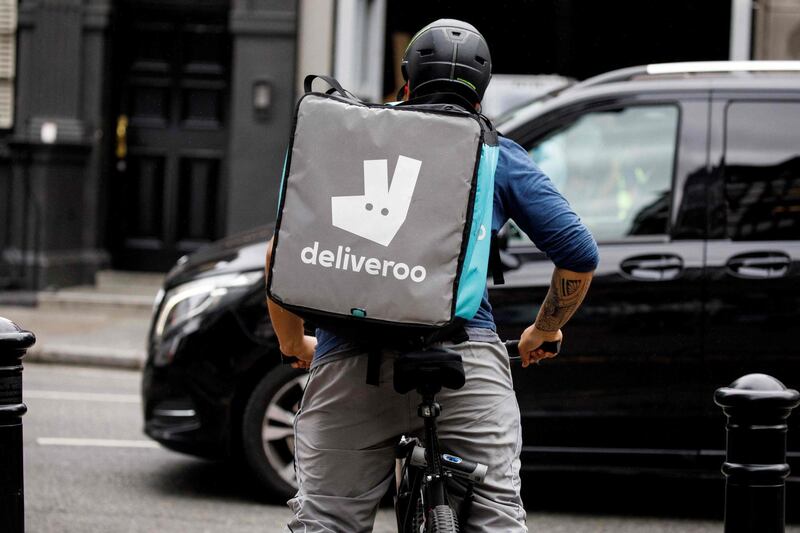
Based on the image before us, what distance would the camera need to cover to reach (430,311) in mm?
2816

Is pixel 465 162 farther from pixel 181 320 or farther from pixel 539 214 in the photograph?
pixel 181 320

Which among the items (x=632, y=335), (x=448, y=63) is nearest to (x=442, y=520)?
(x=448, y=63)

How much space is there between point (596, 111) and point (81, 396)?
4410 mm

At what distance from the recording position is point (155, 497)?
6098 mm

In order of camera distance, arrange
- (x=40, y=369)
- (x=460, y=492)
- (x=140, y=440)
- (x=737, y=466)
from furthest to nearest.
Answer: (x=40, y=369), (x=140, y=440), (x=737, y=466), (x=460, y=492)

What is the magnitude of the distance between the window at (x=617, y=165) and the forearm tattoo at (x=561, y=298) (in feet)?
8.08

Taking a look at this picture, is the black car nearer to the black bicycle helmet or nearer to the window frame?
the window frame

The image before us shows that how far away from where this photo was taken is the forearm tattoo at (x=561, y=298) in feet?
10.7

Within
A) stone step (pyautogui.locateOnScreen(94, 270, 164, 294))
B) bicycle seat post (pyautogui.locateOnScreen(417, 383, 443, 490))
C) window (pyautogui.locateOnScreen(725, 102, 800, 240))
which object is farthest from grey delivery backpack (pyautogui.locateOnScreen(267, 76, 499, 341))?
stone step (pyautogui.locateOnScreen(94, 270, 164, 294))

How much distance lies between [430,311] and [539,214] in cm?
44

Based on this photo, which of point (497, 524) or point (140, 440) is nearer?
point (497, 524)

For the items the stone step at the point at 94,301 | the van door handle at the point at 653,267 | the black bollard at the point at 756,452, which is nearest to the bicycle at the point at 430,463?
the black bollard at the point at 756,452

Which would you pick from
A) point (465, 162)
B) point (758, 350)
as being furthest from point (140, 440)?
point (465, 162)

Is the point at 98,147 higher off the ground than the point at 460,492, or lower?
higher
